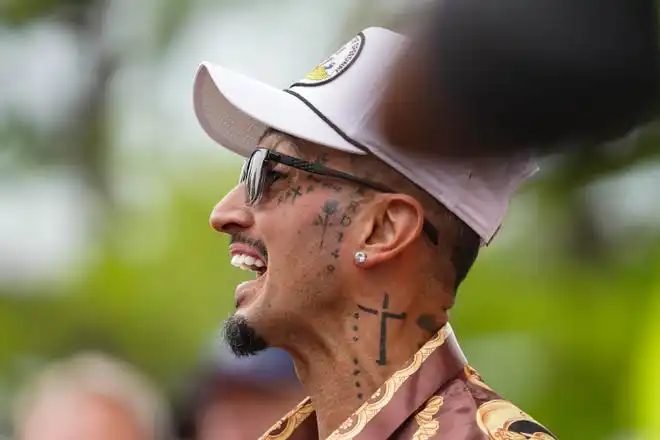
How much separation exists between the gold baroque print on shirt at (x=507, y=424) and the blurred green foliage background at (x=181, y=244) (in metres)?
0.49

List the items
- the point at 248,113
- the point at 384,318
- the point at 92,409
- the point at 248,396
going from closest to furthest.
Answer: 1. the point at 384,318
2. the point at 248,113
3. the point at 92,409
4. the point at 248,396

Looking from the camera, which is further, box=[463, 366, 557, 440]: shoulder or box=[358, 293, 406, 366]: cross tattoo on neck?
box=[358, 293, 406, 366]: cross tattoo on neck

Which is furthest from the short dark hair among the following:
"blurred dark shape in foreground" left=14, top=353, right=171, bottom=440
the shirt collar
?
"blurred dark shape in foreground" left=14, top=353, right=171, bottom=440

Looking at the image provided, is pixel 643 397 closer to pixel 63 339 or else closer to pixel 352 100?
pixel 352 100

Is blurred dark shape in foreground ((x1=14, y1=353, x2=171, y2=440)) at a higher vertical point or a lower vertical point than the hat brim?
lower

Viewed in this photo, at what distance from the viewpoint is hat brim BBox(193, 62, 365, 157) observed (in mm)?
2072

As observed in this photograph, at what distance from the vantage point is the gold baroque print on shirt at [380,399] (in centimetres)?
192

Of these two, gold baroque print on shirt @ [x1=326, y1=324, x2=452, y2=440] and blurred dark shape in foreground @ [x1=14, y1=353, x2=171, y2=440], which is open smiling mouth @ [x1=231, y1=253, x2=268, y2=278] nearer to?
gold baroque print on shirt @ [x1=326, y1=324, x2=452, y2=440]

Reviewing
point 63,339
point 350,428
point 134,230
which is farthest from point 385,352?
point 134,230

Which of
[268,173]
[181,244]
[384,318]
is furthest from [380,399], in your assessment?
[181,244]

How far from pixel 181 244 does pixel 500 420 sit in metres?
7.49

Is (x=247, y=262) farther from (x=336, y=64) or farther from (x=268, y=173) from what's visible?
(x=336, y=64)

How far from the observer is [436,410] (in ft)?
6.28

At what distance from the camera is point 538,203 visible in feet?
19.2
